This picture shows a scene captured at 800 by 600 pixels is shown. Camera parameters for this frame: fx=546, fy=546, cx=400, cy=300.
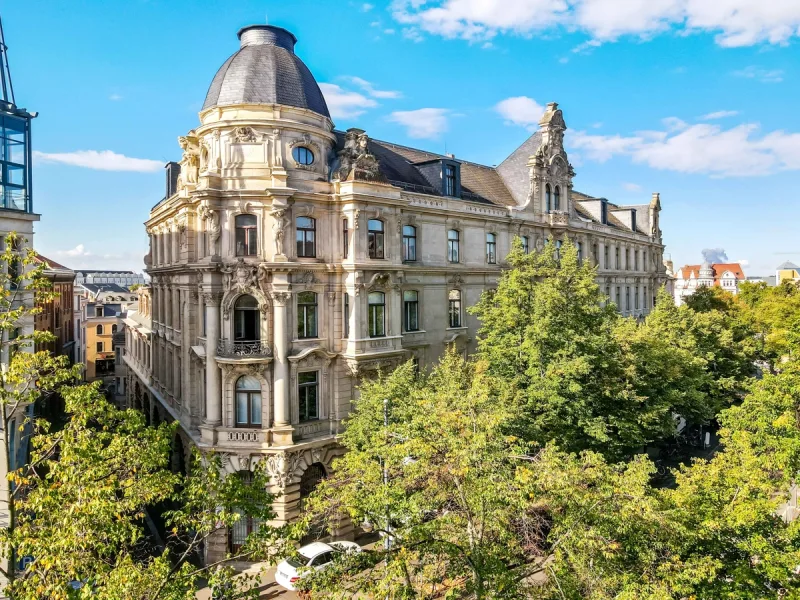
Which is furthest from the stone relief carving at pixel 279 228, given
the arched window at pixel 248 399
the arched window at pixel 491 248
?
the arched window at pixel 491 248

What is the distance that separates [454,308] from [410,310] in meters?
3.92

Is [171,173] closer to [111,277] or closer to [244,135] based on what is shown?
[244,135]

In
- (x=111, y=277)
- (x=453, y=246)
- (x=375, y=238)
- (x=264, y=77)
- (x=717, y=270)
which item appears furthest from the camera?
(x=717, y=270)

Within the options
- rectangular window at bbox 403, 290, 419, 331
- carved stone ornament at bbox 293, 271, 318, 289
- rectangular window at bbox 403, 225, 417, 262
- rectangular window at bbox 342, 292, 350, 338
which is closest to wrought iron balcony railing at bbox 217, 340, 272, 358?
carved stone ornament at bbox 293, 271, 318, 289

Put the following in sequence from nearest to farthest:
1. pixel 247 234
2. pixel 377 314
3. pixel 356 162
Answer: pixel 247 234 → pixel 356 162 → pixel 377 314

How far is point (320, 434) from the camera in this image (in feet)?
94.2

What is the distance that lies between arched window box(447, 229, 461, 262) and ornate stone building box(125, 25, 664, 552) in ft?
0.59

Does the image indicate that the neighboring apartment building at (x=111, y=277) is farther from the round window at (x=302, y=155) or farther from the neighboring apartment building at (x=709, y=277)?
the neighboring apartment building at (x=709, y=277)

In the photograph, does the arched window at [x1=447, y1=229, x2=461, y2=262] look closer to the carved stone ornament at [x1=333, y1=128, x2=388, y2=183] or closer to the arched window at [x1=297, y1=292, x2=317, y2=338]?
the carved stone ornament at [x1=333, y1=128, x2=388, y2=183]

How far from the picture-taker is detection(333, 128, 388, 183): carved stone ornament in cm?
2892

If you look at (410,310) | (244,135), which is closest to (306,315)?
(410,310)

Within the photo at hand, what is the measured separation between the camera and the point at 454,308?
117ft

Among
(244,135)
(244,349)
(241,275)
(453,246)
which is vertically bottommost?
(244,349)

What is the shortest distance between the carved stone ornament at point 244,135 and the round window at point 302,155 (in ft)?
6.76
